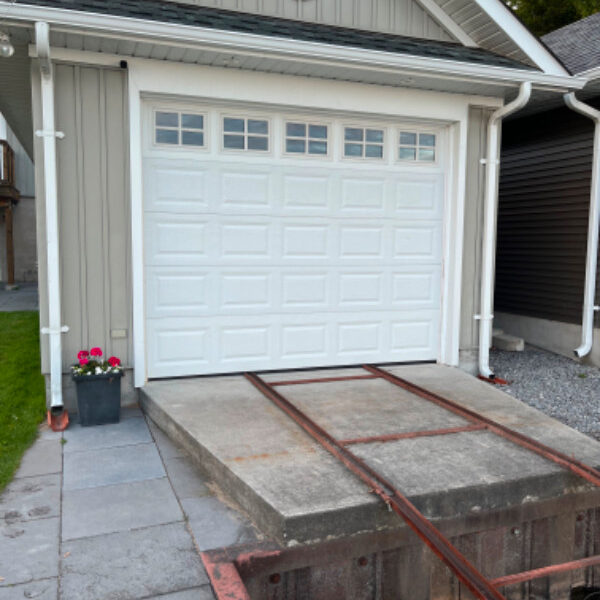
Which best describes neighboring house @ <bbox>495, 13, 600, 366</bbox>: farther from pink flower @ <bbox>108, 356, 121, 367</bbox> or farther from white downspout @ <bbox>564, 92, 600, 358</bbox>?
pink flower @ <bbox>108, 356, 121, 367</bbox>

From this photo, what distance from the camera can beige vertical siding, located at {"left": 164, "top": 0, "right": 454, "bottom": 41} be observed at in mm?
5238

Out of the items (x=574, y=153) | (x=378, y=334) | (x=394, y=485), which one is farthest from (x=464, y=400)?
(x=574, y=153)

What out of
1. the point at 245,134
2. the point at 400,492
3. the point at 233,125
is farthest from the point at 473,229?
the point at 400,492

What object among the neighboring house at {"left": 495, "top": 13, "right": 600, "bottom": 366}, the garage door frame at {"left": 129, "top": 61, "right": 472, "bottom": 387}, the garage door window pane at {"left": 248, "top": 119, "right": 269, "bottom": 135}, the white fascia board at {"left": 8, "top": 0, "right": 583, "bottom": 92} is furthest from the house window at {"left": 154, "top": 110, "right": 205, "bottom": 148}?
the neighboring house at {"left": 495, "top": 13, "right": 600, "bottom": 366}

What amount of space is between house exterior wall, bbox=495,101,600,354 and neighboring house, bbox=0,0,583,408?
157 cm

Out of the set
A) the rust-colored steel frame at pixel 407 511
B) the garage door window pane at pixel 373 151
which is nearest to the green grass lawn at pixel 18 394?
the rust-colored steel frame at pixel 407 511

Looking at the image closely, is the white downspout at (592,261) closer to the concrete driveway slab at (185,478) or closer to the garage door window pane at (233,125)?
the garage door window pane at (233,125)

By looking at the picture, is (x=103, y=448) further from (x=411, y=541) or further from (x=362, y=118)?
(x=362, y=118)

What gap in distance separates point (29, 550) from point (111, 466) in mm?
949

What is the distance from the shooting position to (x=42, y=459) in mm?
3727

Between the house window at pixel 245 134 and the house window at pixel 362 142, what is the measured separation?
77 cm

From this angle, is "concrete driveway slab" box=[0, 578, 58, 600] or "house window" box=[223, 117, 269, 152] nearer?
"concrete driveway slab" box=[0, 578, 58, 600]

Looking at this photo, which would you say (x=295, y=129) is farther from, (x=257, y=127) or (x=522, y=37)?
(x=522, y=37)

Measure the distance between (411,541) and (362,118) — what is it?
12.2ft
